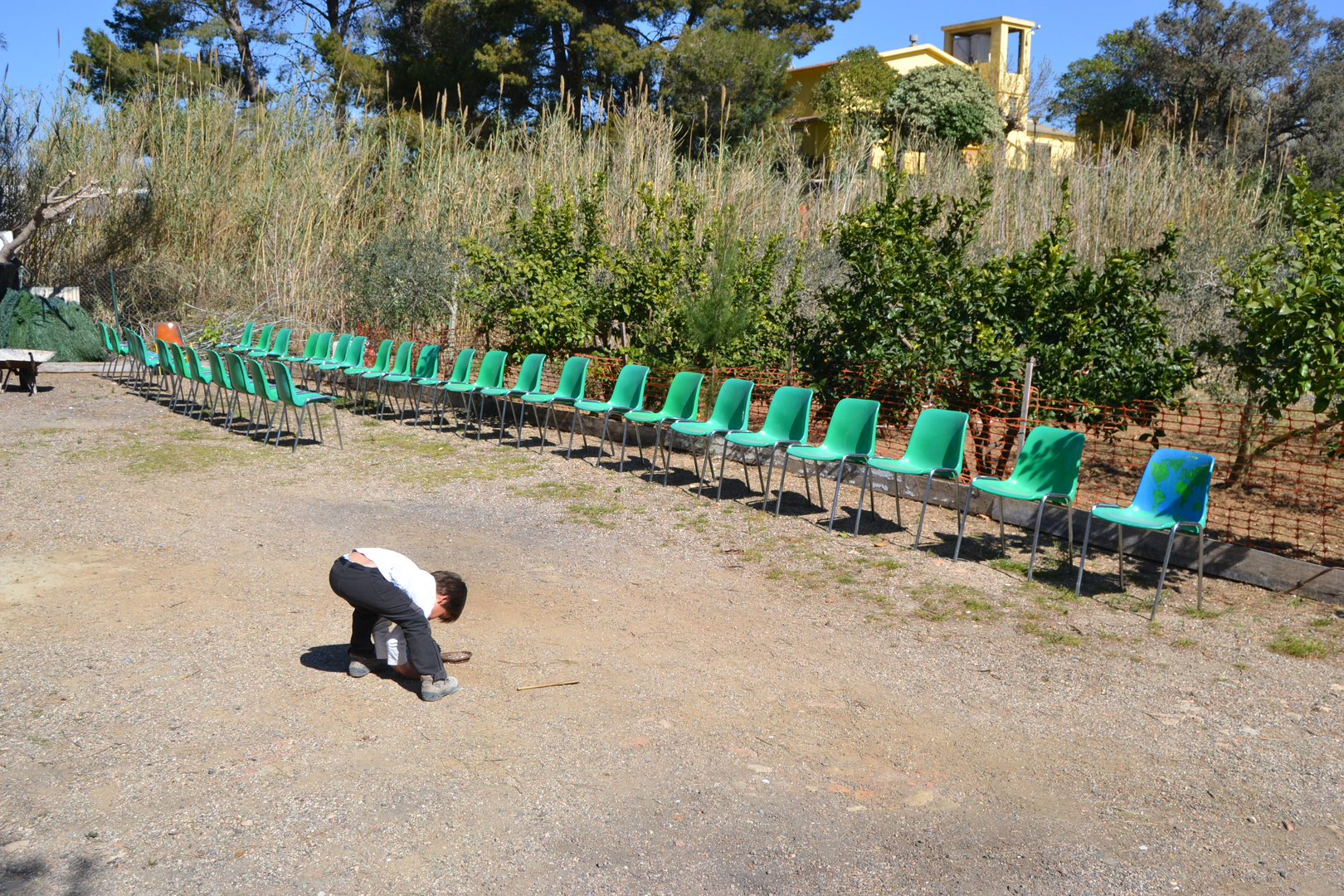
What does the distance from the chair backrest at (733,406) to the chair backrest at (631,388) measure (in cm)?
102

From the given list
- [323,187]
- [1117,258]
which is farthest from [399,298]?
[1117,258]

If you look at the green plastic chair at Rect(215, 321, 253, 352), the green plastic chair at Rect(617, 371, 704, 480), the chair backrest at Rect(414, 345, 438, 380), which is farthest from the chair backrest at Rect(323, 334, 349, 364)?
the green plastic chair at Rect(617, 371, 704, 480)

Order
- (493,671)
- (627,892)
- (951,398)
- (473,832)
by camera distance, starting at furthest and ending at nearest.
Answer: (951,398), (493,671), (473,832), (627,892)

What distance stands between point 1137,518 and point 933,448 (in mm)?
1633

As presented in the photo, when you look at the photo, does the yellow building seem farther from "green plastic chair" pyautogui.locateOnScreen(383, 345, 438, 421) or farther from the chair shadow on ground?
the chair shadow on ground

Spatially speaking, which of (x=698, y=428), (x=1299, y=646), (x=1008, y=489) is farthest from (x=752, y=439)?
(x=1299, y=646)

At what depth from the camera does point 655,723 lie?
3.81 meters

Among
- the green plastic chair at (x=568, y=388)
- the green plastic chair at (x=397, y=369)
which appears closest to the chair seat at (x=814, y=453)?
the green plastic chair at (x=568, y=388)

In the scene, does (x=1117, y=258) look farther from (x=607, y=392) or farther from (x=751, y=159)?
(x=751, y=159)

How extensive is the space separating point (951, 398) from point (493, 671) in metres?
5.09

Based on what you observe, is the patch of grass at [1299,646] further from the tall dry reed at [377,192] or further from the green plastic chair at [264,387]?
the tall dry reed at [377,192]

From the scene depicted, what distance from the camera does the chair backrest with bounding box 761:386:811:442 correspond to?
773cm

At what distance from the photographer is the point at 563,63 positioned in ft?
77.0

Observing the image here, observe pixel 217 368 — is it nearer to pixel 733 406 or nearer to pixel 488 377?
pixel 488 377
